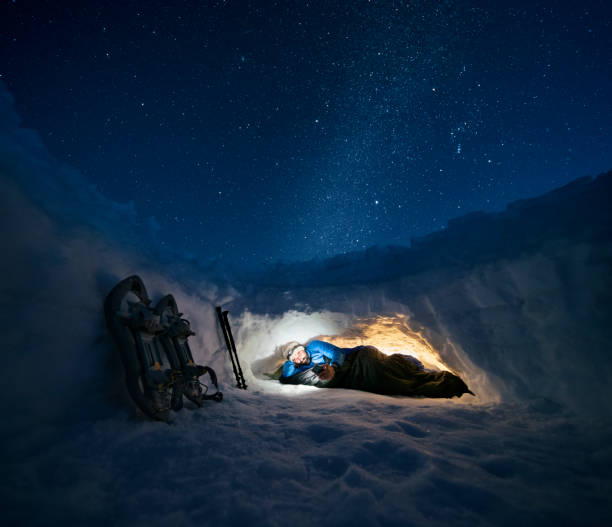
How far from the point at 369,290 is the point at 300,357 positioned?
2.47m

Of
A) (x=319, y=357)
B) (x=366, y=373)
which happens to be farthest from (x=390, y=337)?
(x=319, y=357)

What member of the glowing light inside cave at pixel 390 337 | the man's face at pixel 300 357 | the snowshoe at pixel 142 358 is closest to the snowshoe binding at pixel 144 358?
the snowshoe at pixel 142 358

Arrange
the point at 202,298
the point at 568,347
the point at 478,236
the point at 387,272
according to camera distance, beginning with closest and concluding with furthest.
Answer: the point at 568,347 < the point at 478,236 < the point at 202,298 < the point at 387,272

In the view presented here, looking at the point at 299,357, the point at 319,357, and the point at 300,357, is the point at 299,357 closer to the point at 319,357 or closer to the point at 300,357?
the point at 300,357

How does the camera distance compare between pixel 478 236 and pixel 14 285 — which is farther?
pixel 478 236

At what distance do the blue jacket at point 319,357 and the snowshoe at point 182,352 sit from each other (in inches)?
128

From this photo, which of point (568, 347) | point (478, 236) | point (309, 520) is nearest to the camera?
point (309, 520)

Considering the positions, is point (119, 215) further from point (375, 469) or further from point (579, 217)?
point (579, 217)

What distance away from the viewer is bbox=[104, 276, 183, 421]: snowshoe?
2183 millimetres

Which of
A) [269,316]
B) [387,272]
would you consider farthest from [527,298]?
[269,316]

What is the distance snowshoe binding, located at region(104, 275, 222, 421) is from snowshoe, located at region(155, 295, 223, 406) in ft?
0.04

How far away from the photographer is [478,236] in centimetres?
397

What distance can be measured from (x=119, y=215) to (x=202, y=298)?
1.94 meters

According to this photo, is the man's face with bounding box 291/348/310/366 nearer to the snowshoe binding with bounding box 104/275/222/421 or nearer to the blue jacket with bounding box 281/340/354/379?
the blue jacket with bounding box 281/340/354/379
